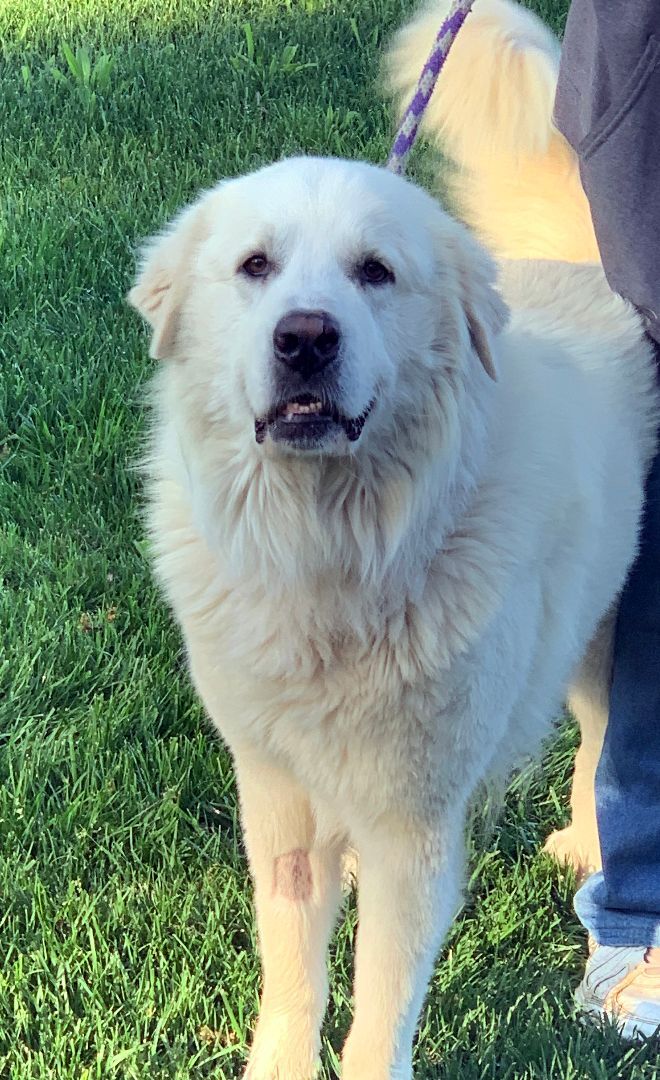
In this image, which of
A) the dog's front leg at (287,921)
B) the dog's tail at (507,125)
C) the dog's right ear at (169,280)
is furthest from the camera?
the dog's tail at (507,125)

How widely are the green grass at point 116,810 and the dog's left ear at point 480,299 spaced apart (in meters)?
1.21

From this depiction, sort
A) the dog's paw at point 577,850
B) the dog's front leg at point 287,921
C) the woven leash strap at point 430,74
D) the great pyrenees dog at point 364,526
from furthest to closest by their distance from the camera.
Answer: the dog's paw at point 577,850, the woven leash strap at point 430,74, the dog's front leg at point 287,921, the great pyrenees dog at point 364,526

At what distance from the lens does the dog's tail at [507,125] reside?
2449mm

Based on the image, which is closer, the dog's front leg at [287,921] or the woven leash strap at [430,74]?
the dog's front leg at [287,921]

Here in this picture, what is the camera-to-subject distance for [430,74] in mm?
2295

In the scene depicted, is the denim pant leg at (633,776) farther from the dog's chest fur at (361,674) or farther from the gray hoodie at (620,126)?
the dog's chest fur at (361,674)

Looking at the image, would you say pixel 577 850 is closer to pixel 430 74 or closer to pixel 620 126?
pixel 620 126

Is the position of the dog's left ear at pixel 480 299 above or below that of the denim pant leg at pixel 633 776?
above

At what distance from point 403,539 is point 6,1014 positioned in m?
1.14

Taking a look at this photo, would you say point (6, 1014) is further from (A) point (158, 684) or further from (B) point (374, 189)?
(B) point (374, 189)

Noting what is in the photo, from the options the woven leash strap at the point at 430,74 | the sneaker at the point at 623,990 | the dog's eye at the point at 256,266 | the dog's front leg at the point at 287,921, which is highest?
the woven leash strap at the point at 430,74

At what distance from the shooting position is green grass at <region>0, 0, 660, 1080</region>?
214cm

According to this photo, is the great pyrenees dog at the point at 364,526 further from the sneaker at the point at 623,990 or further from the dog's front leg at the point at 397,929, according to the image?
the sneaker at the point at 623,990

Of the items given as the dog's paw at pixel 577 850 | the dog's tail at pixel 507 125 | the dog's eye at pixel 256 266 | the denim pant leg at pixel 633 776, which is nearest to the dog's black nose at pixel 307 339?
the dog's eye at pixel 256 266
